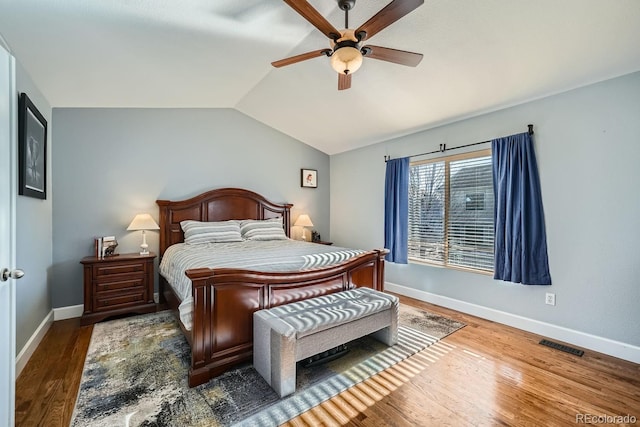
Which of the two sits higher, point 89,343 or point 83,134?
point 83,134

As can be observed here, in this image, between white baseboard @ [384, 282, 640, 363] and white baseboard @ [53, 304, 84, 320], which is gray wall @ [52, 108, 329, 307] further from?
white baseboard @ [384, 282, 640, 363]

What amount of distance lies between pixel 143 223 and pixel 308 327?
2.68 meters

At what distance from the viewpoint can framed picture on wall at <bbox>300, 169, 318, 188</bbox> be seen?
5207 mm

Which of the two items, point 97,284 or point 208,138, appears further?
point 208,138

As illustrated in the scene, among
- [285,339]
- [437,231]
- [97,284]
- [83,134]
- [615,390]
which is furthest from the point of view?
[437,231]

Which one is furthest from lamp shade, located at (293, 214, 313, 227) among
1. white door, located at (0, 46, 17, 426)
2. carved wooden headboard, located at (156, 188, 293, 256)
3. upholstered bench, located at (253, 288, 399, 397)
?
white door, located at (0, 46, 17, 426)

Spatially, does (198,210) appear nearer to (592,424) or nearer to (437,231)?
(437,231)

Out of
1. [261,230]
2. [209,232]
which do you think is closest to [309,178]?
[261,230]

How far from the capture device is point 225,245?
3596 mm

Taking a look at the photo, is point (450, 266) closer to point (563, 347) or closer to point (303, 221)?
point (563, 347)

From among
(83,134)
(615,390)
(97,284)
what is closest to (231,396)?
(97,284)

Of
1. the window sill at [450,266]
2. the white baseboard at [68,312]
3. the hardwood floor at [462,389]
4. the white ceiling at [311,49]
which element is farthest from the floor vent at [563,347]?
the white baseboard at [68,312]

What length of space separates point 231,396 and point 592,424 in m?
2.21

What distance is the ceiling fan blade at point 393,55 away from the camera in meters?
2.06
